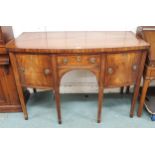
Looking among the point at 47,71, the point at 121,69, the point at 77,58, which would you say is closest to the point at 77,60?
the point at 77,58

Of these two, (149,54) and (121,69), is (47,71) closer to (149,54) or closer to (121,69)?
(121,69)

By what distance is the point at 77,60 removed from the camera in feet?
4.39

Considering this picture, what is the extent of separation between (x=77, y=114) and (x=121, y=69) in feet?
2.38

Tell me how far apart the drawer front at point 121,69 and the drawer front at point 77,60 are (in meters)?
0.11

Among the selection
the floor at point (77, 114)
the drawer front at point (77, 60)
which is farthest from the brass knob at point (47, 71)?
the floor at point (77, 114)

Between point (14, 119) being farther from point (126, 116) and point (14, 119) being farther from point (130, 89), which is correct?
point (130, 89)

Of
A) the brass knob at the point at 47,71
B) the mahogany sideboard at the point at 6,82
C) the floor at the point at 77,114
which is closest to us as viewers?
the brass knob at the point at 47,71

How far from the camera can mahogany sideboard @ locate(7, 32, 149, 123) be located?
1296 millimetres

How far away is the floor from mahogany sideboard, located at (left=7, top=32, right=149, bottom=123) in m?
0.37

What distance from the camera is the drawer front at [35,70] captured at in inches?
53.3

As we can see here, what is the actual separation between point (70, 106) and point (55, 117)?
244 millimetres

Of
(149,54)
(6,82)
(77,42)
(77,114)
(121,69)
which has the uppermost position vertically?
(77,42)

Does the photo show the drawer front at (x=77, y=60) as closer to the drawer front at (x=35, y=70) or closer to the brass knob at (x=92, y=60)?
the brass knob at (x=92, y=60)

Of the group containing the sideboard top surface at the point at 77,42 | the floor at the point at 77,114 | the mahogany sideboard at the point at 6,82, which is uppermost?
the sideboard top surface at the point at 77,42
